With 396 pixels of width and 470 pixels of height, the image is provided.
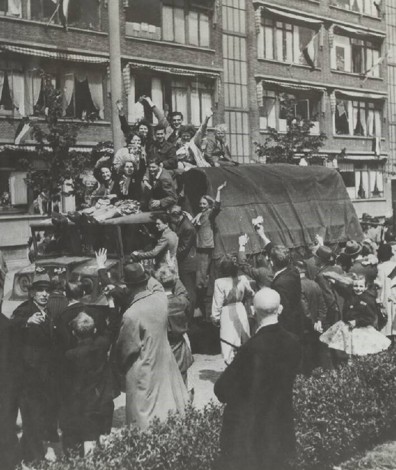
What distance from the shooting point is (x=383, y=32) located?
40688 mm

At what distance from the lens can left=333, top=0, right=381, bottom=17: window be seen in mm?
37975

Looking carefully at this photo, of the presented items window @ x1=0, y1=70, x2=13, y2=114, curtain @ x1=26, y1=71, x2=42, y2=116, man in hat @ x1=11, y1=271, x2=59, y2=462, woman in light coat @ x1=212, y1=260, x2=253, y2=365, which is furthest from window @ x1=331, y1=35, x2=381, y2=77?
man in hat @ x1=11, y1=271, x2=59, y2=462

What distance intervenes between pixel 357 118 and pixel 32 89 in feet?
65.9

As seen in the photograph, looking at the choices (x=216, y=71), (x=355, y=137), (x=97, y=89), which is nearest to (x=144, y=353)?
(x=97, y=89)

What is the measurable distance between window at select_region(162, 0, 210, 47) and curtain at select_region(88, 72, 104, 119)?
3.75 m

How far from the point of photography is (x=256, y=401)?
4.62 meters

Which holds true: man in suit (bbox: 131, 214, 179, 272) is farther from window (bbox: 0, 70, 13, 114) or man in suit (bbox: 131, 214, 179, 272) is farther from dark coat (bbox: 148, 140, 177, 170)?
window (bbox: 0, 70, 13, 114)

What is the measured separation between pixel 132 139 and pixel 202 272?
2.21 metres

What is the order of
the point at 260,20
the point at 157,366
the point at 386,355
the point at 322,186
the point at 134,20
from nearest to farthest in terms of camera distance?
the point at 157,366 → the point at 386,355 → the point at 322,186 → the point at 134,20 → the point at 260,20

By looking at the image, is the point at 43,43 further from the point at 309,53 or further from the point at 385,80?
the point at 385,80

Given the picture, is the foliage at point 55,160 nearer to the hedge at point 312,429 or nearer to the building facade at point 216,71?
the building facade at point 216,71

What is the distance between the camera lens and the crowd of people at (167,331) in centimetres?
470

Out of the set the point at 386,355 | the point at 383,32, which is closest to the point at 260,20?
the point at 383,32

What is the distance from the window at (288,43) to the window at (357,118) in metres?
3.31
